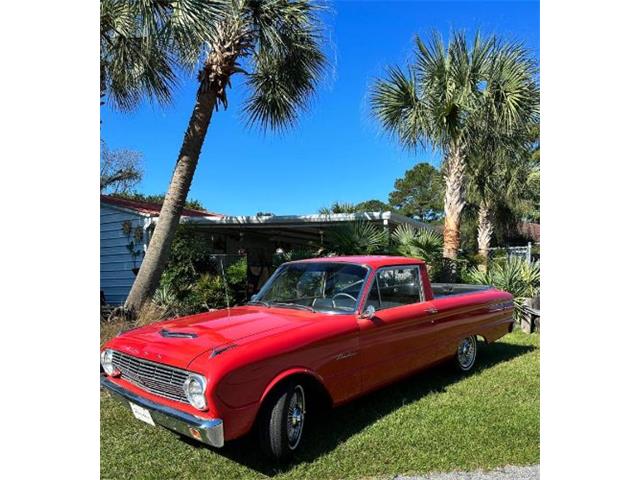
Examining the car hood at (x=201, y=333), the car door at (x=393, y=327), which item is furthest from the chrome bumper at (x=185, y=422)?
the car door at (x=393, y=327)

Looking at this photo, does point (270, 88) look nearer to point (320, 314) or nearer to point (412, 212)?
point (320, 314)

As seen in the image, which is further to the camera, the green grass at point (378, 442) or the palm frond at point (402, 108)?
the palm frond at point (402, 108)

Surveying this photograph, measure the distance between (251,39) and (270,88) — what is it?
53.2 inches

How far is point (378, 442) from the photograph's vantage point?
373 centimetres

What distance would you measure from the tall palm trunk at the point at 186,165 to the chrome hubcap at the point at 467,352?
198 inches

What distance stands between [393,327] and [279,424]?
159 cm

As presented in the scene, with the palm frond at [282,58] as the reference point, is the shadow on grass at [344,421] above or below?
below

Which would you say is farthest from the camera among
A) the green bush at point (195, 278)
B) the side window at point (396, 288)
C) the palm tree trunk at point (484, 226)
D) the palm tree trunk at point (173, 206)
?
the palm tree trunk at point (484, 226)

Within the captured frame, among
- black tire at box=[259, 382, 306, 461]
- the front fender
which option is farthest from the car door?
black tire at box=[259, 382, 306, 461]

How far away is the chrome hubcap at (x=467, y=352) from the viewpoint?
564 cm

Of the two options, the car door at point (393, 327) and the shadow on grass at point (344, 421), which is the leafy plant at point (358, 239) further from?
the car door at point (393, 327)

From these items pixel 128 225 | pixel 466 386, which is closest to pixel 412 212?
pixel 128 225

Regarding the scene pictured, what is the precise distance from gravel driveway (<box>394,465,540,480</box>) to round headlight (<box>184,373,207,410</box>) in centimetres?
144

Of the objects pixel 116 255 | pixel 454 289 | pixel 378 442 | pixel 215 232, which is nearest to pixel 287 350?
pixel 378 442
